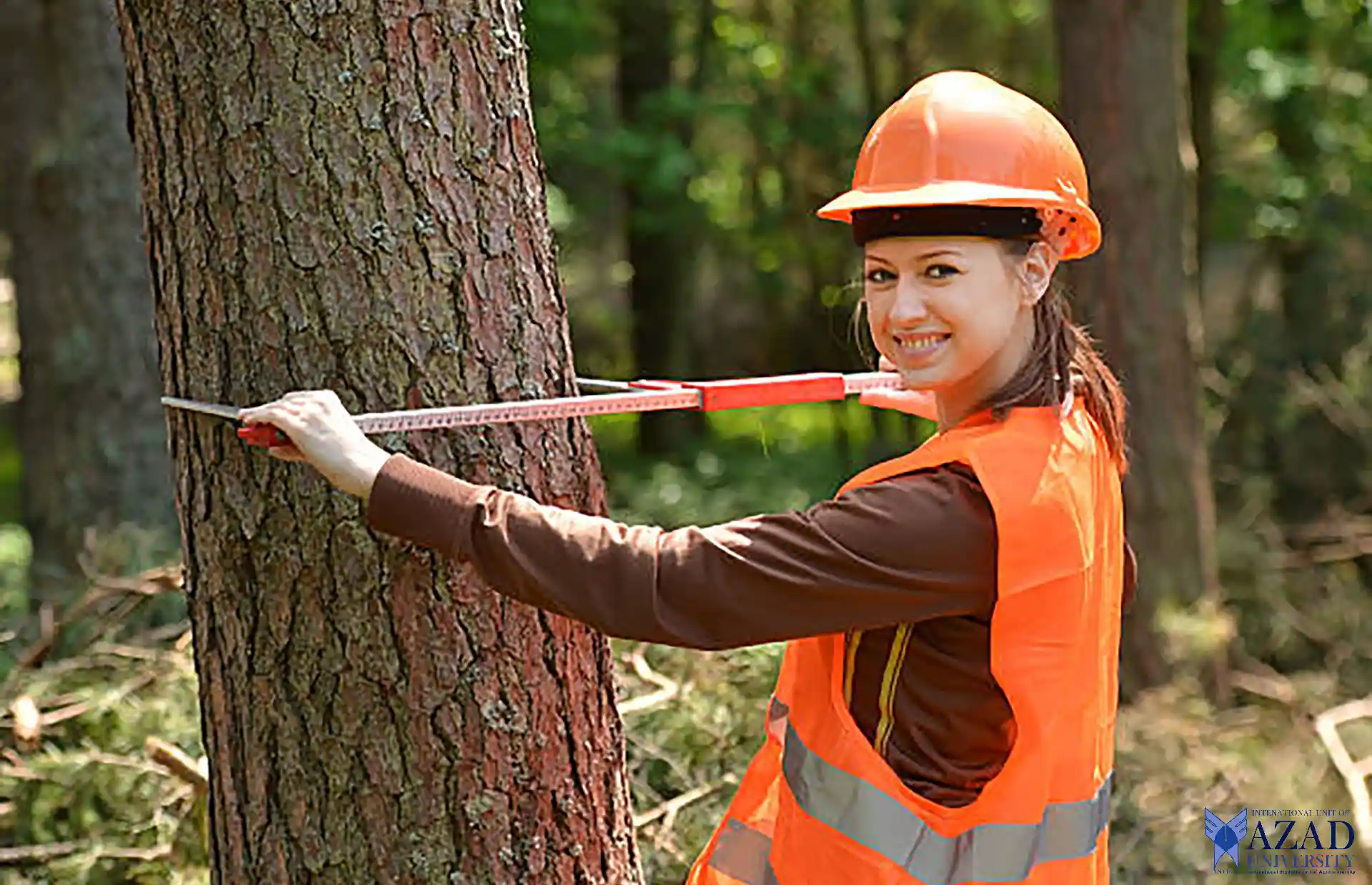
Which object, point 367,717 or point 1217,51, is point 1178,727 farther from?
point 1217,51

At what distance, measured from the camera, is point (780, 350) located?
15.5 metres

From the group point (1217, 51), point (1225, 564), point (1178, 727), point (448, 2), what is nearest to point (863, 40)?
point (1217, 51)

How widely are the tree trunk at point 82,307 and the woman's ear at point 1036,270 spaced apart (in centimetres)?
460

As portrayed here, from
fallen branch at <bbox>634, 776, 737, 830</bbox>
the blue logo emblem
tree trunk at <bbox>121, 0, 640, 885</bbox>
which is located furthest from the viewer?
the blue logo emblem

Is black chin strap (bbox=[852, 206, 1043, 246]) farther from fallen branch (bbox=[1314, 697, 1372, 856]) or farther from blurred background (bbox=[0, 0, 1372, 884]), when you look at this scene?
fallen branch (bbox=[1314, 697, 1372, 856])

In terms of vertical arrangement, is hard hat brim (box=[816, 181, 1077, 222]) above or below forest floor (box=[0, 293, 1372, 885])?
above

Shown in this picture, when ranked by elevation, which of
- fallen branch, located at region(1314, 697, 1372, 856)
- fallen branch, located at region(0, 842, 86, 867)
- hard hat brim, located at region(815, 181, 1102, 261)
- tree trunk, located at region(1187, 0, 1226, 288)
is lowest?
fallen branch, located at region(1314, 697, 1372, 856)

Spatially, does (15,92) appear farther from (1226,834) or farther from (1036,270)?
(1036,270)

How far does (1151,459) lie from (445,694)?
5627 millimetres

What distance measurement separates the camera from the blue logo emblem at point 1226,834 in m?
4.67

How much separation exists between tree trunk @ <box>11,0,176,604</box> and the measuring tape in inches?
156

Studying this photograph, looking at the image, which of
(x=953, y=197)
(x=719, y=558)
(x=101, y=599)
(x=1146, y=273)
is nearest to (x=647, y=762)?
(x=101, y=599)

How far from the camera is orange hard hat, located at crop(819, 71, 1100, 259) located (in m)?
2.30

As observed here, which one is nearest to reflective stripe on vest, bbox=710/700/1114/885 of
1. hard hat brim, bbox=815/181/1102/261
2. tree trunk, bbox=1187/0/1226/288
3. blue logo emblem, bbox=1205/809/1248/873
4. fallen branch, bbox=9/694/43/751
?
hard hat brim, bbox=815/181/1102/261
